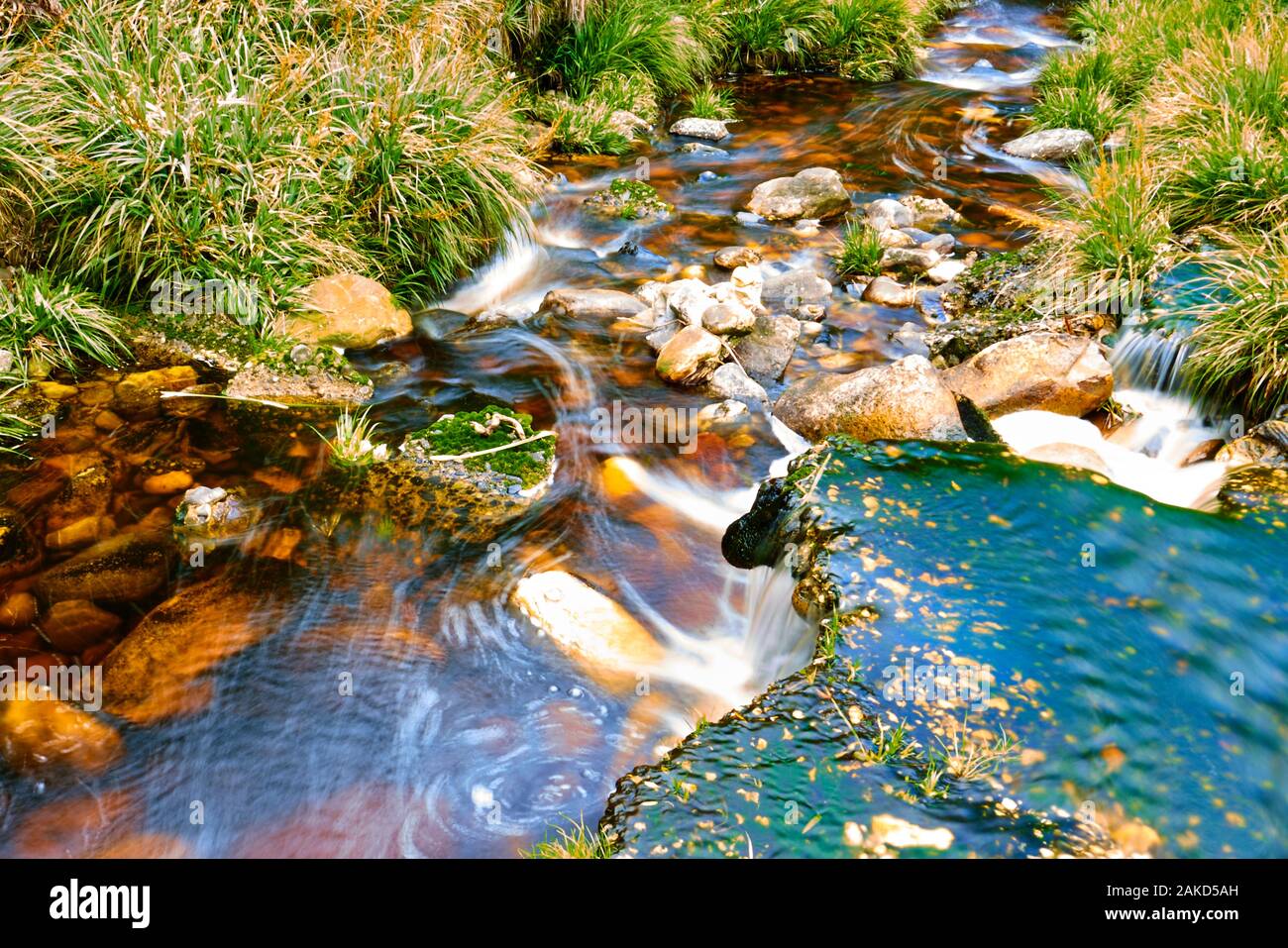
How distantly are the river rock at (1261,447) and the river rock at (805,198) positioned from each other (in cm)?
505

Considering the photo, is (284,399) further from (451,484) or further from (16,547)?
(16,547)

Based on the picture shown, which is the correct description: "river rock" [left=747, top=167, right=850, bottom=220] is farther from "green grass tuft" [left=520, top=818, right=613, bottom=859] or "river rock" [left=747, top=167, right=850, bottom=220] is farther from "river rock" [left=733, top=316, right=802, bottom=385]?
"green grass tuft" [left=520, top=818, right=613, bottom=859]

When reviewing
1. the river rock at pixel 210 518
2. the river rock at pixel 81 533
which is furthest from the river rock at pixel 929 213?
the river rock at pixel 81 533

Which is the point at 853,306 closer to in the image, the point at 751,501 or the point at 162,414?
the point at 751,501

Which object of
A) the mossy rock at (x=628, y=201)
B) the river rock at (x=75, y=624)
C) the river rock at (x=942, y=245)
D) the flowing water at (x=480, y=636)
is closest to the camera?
the flowing water at (x=480, y=636)

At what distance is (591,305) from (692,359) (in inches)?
52.1

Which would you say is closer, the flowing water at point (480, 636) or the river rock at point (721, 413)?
the flowing water at point (480, 636)

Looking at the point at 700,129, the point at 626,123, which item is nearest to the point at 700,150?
the point at 700,129

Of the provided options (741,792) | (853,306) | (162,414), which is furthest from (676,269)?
(741,792)

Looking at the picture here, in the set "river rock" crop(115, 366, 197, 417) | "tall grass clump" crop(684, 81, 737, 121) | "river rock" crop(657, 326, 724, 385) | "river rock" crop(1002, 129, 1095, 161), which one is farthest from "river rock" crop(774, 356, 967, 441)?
"tall grass clump" crop(684, 81, 737, 121)

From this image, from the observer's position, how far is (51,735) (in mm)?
3863

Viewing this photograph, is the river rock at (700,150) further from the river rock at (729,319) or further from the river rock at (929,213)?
the river rock at (729,319)

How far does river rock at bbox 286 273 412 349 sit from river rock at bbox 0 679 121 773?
3.26 m

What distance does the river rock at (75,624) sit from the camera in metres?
4.29
